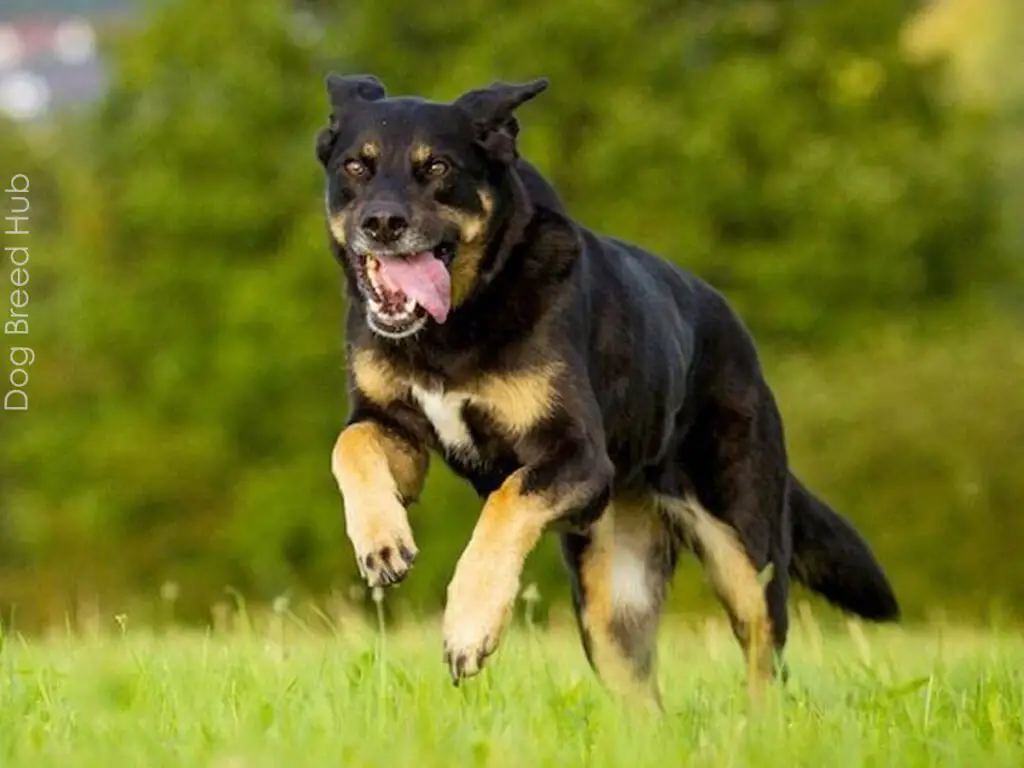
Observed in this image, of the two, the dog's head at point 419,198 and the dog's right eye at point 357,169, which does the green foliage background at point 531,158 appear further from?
the dog's right eye at point 357,169

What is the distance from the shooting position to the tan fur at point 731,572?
24.1 ft

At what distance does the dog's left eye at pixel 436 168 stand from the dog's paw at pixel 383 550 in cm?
112

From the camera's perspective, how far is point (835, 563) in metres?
7.93

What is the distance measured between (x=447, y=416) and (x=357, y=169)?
836 millimetres

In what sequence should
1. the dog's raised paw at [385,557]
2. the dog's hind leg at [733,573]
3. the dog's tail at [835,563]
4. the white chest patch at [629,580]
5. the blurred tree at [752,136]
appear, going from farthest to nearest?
the blurred tree at [752,136], the dog's tail at [835,563], the white chest patch at [629,580], the dog's hind leg at [733,573], the dog's raised paw at [385,557]

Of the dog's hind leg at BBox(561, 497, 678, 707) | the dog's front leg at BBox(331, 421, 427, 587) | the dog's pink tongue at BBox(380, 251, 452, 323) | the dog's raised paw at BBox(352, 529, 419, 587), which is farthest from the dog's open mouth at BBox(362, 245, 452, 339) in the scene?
the dog's hind leg at BBox(561, 497, 678, 707)

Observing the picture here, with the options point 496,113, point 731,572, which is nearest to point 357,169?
point 496,113

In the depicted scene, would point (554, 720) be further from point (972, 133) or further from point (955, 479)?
point (972, 133)

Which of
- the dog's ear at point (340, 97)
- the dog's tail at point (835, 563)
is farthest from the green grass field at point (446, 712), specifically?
the dog's ear at point (340, 97)

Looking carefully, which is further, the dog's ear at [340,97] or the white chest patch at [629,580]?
the white chest patch at [629,580]

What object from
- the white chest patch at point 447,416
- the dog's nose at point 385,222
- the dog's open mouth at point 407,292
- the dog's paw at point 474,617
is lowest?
the dog's paw at point 474,617

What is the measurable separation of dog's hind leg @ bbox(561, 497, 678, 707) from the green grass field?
18 cm
